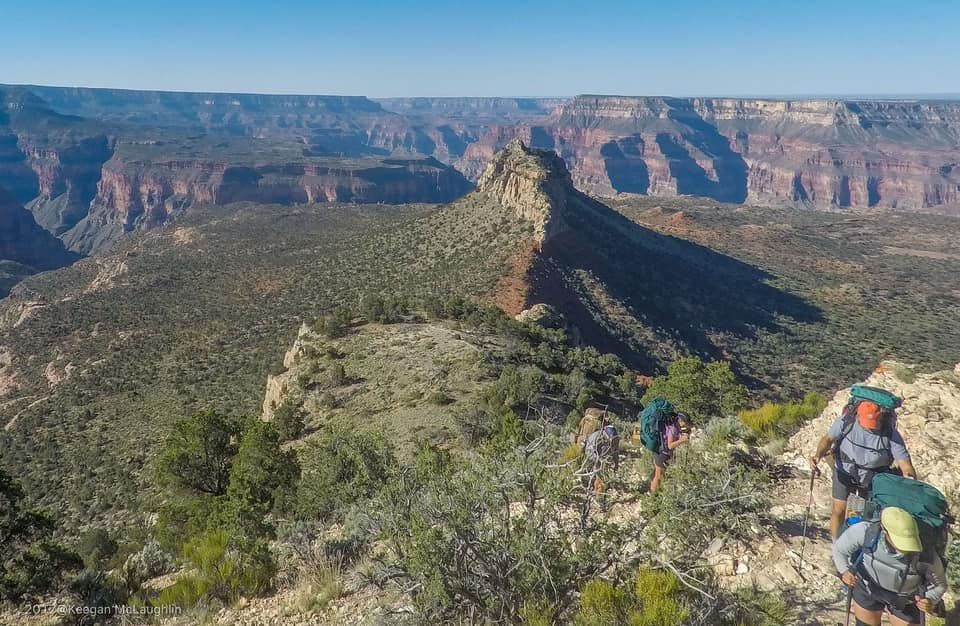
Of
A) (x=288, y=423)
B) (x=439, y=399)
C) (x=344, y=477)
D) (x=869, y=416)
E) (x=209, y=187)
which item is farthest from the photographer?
(x=209, y=187)

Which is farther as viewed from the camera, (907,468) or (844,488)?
(844,488)

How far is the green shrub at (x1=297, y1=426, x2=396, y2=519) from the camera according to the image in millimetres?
10844

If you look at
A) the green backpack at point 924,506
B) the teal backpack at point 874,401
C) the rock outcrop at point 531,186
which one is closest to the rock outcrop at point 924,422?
the teal backpack at point 874,401

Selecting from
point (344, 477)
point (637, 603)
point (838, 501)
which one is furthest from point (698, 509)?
point (344, 477)

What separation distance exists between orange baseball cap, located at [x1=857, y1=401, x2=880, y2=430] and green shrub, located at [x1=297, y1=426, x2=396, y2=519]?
809cm

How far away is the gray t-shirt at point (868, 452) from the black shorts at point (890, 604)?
2.14 meters

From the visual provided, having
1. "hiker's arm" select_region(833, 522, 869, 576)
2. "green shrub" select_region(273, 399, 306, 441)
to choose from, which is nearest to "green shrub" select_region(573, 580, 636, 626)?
"hiker's arm" select_region(833, 522, 869, 576)

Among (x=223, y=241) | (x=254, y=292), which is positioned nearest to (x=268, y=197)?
(x=223, y=241)

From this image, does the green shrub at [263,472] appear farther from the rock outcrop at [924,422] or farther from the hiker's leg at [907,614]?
the rock outcrop at [924,422]

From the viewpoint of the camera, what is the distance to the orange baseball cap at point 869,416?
6531 mm

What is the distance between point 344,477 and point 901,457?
32.7ft

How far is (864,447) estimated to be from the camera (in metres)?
6.66

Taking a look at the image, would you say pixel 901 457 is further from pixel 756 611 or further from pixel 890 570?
pixel 756 611

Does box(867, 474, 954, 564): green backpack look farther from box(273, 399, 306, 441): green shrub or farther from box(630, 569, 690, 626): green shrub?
box(273, 399, 306, 441): green shrub
